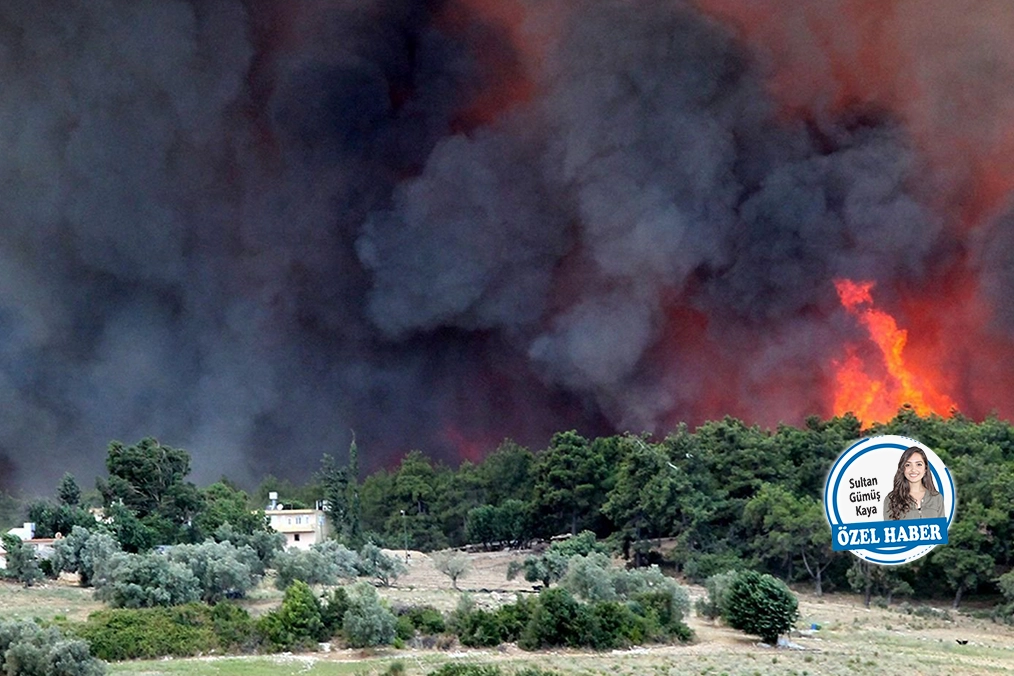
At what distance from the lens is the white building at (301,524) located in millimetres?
69250

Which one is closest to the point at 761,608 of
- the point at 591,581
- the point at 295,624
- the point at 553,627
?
the point at 553,627

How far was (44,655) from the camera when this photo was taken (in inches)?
1068

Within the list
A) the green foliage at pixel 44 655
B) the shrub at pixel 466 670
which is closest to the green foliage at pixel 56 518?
the green foliage at pixel 44 655

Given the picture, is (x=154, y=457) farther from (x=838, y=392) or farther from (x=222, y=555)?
(x=838, y=392)

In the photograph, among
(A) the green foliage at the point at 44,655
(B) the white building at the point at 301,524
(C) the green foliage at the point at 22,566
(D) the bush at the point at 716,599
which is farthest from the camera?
(B) the white building at the point at 301,524

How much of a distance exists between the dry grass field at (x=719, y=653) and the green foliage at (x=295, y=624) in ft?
3.68

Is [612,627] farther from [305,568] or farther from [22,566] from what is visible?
[22,566]

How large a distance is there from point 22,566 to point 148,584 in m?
9.50

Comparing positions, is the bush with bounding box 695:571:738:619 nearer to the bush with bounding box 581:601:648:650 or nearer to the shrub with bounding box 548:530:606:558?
the bush with bounding box 581:601:648:650

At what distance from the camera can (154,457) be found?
59406 mm

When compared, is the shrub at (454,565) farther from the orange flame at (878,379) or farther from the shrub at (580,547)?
the orange flame at (878,379)

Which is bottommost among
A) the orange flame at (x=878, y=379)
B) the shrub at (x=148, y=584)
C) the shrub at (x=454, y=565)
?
the shrub at (x=148, y=584)

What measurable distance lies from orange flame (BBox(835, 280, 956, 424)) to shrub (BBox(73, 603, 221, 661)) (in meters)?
48.0

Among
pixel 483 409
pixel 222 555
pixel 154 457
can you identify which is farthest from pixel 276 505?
pixel 222 555
